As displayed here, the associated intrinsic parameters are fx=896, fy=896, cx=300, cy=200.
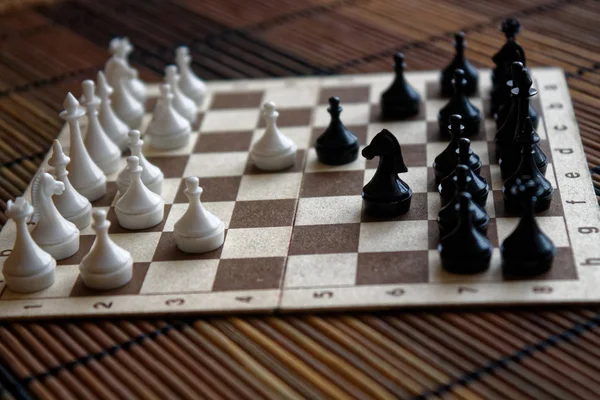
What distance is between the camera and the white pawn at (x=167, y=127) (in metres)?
2.36

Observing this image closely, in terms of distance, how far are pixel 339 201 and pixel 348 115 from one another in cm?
52

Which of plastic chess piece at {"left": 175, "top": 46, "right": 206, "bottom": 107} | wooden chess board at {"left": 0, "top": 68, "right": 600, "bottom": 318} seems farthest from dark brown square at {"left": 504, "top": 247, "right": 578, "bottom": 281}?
plastic chess piece at {"left": 175, "top": 46, "right": 206, "bottom": 107}

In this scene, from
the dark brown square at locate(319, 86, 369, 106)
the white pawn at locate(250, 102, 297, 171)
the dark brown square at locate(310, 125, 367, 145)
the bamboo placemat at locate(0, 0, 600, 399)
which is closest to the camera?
the bamboo placemat at locate(0, 0, 600, 399)

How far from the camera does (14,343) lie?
1673mm

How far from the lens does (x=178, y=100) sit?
2.49m

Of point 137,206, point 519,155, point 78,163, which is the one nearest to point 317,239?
point 137,206

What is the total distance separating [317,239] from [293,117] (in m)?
0.69

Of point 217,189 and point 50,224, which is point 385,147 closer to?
point 217,189

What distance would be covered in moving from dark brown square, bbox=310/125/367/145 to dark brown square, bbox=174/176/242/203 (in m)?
0.28

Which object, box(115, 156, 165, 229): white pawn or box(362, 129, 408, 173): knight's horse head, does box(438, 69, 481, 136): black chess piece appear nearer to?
box(362, 129, 408, 173): knight's horse head

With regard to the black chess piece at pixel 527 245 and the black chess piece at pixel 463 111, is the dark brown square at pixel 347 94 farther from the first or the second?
the black chess piece at pixel 527 245

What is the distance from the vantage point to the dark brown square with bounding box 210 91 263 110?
8.60 feet

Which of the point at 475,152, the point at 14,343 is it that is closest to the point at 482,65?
the point at 475,152

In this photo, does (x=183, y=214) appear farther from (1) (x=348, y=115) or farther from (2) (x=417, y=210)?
(1) (x=348, y=115)
